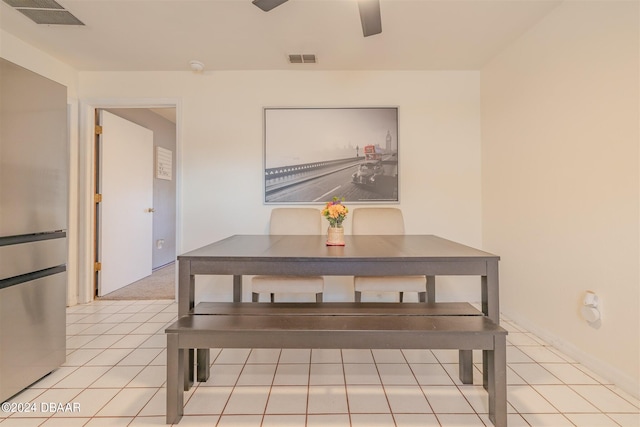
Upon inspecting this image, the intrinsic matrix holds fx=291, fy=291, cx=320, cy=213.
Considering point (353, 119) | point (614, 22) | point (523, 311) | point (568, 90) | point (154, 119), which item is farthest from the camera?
point (154, 119)

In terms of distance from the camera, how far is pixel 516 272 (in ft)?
7.71

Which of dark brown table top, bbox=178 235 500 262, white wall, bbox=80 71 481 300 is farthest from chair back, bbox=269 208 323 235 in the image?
dark brown table top, bbox=178 235 500 262

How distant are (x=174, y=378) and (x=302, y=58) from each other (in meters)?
2.51

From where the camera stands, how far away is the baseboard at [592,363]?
147cm

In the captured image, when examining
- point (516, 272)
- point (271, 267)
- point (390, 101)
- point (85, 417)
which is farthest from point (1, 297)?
point (516, 272)

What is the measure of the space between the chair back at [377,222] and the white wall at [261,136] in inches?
19.6

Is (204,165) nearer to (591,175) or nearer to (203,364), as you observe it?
(203,364)

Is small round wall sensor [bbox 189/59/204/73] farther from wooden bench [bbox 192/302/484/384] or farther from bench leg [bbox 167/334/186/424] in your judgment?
bench leg [bbox 167/334/186/424]

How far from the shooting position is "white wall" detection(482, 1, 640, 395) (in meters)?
1.50

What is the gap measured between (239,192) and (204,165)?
17.0 inches

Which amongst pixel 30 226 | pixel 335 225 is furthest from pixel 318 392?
pixel 30 226

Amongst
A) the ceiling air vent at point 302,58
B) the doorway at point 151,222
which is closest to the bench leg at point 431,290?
the ceiling air vent at point 302,58

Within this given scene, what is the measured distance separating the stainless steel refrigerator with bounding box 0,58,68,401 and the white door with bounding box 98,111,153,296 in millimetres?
1484

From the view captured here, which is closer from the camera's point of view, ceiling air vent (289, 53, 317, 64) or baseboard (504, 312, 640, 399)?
baseboard (504, 312, 640, 399)
